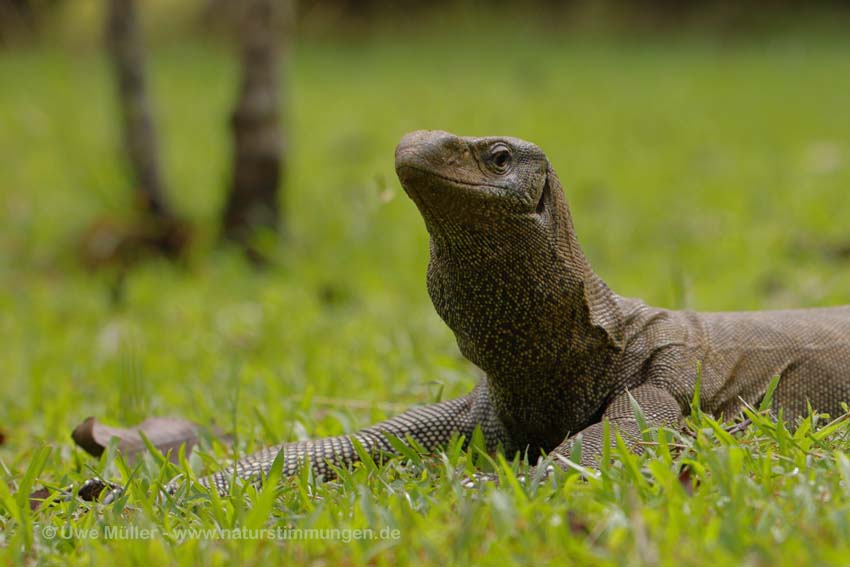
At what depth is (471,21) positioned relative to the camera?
69.7 feet

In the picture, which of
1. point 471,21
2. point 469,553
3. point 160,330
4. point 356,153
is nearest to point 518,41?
point 471,21

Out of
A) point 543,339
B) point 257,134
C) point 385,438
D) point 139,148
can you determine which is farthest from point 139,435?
point 139,148

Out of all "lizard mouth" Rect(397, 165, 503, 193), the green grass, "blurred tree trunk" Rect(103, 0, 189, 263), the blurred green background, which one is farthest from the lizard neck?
"blurred tree trunk" Rect(103, 0, 189, 263)

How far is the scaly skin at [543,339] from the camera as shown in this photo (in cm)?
278

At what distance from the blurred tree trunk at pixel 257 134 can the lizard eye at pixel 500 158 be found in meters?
5.26

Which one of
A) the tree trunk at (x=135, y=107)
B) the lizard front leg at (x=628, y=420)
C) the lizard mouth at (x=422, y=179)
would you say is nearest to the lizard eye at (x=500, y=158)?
the lizard mouth at (x=422, y=179)

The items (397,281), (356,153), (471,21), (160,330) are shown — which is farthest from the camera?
(471,21)

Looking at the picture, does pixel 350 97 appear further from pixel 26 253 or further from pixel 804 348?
pixel 804 348

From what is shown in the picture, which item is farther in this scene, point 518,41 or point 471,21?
point 471,21

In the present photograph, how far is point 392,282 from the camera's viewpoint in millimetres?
7254

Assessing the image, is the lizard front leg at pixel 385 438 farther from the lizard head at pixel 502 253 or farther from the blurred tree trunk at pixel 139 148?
the blurred tree trunk at pixel 139 148

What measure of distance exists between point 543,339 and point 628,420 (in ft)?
1.07

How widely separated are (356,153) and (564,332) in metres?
9.03

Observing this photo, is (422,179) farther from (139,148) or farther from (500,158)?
(139,148)
